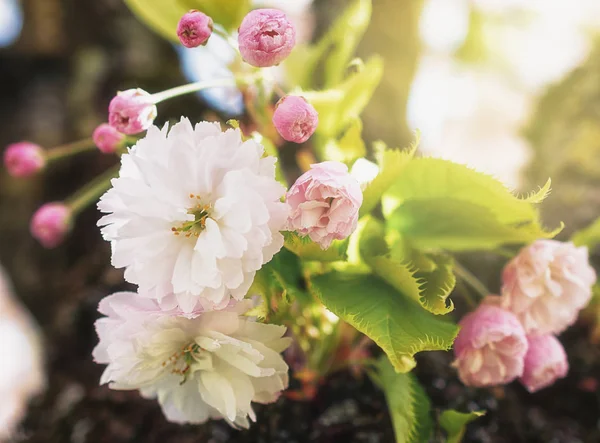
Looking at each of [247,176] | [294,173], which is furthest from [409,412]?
[294,173]

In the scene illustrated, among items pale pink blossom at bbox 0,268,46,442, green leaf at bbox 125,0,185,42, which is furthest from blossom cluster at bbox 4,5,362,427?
pale pink blossom at bbox 0,268,46,442

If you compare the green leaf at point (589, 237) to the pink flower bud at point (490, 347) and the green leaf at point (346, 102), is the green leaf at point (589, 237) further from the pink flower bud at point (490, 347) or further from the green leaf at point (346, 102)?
the green leaf at point (346, 102)

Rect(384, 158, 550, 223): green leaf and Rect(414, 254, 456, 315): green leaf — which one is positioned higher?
Rect(384, 158, 550, 223): green leaf

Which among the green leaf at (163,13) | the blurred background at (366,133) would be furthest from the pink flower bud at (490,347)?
the green leaf at (163,13)

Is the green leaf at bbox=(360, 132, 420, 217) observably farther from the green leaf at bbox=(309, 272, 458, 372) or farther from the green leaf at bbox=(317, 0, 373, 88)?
the green leaf at bbox=(317, 0, 373, 88)

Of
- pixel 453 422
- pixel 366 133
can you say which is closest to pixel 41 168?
pixel 453 422

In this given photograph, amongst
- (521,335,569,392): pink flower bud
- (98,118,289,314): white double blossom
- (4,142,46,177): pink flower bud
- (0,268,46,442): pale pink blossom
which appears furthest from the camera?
(0,268,46,442): pale pink blossom
